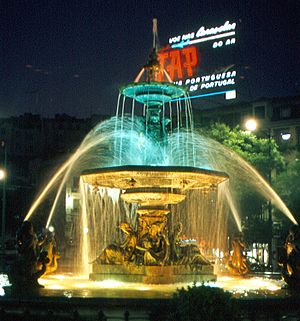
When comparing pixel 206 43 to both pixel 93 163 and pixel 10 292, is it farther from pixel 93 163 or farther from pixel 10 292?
pixel 10 292

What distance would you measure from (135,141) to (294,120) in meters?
34.4

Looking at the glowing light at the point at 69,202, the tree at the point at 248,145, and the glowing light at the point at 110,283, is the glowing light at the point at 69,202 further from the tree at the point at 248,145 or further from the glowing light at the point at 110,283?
the glowing light at the point at 110,283

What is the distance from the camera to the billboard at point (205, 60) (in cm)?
5209

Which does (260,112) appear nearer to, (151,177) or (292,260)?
(151,177)

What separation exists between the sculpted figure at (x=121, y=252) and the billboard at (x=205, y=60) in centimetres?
3439

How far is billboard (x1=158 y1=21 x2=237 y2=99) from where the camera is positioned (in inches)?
2051

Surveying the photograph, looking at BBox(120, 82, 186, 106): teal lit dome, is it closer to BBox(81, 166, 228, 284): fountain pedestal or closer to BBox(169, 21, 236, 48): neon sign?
BBox(81, 166, 228, 284): fountain pedestal

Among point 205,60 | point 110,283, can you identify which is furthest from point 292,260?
point 205,60

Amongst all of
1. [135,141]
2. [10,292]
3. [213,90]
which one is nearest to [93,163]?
[213,90]

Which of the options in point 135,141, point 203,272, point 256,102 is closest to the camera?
point 203,272

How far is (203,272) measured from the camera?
57.4 ft

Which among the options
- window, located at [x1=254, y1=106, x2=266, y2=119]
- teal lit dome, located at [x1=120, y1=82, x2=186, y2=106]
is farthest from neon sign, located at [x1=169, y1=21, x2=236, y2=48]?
teal lit dome, located at [x1=120, y1=82, x2=186, y2=106]

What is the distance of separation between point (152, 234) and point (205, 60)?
38058 mm

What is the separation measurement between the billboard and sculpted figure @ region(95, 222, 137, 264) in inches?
1354
